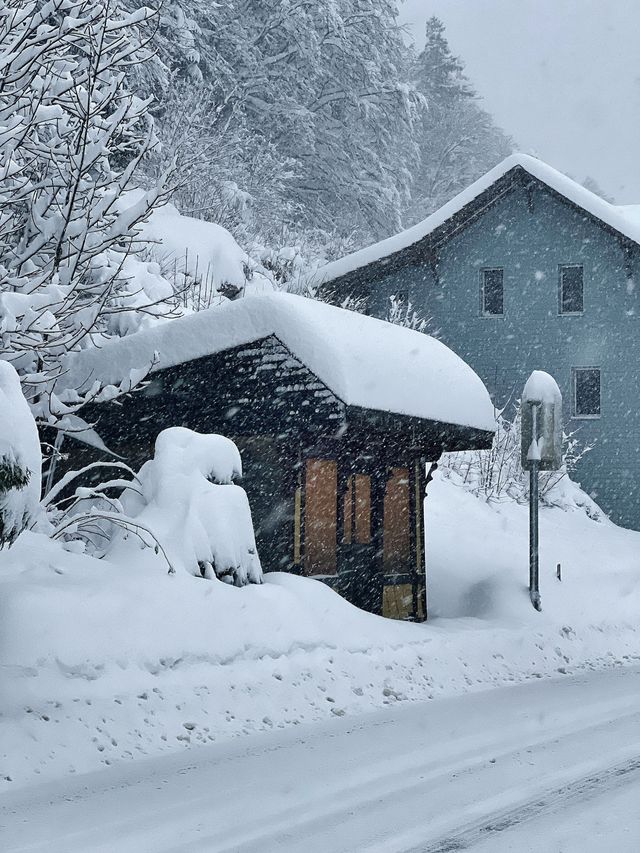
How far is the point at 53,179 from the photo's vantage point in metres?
11.0

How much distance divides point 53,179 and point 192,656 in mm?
5198

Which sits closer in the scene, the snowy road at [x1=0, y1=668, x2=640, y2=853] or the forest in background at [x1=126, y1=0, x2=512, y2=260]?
the snowy road at [x1=0, y1=668, x2=640, y2=853]

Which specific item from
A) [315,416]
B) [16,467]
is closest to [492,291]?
[315,416]

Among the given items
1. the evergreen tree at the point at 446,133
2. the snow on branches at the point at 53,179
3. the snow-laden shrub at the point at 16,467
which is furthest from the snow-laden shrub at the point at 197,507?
the evergreen tree at the point at 446,133

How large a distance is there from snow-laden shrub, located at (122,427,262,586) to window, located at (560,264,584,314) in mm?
18700

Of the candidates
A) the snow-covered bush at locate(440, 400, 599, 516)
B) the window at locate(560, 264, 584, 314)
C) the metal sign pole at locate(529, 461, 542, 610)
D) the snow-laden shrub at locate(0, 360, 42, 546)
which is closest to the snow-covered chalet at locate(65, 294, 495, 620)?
the metal sign pole at locate(529, 461, 542, 610)

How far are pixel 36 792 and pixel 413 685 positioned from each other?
439 cm

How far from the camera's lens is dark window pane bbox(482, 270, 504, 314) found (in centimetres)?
2819

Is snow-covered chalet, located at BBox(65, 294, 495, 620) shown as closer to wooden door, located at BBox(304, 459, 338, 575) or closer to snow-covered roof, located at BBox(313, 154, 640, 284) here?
wooden door, located at BBox(304, 459, 338, 575)

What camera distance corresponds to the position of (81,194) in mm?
10688

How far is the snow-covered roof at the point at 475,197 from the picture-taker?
2644 centimetres

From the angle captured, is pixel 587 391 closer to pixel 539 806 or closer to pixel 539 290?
pixel 539 290

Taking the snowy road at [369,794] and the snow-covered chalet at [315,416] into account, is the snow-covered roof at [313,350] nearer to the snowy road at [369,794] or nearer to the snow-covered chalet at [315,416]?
the snow-covered chalet at [315,416]

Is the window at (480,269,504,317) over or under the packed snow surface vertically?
over
